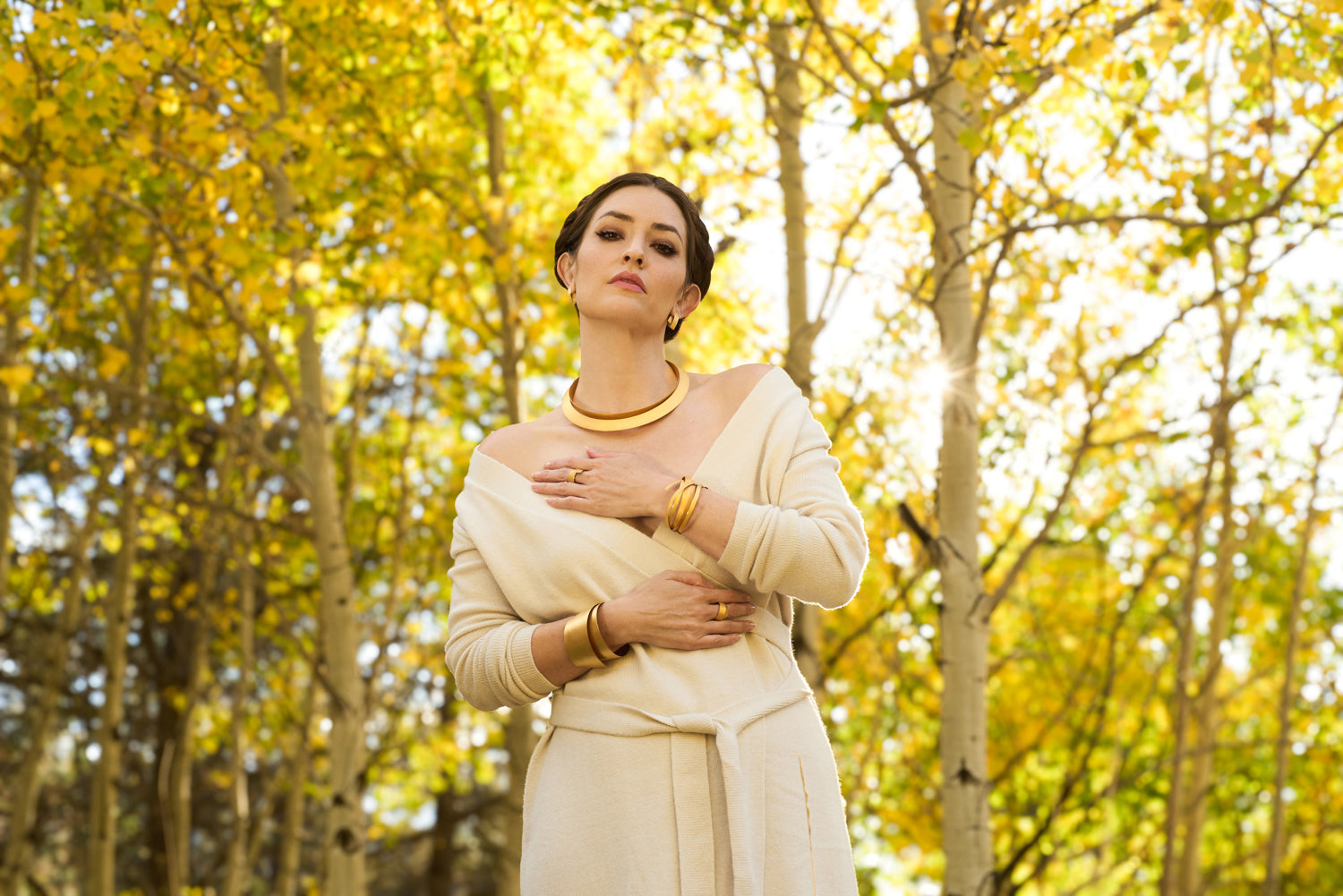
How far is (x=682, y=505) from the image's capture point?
73.2 inches

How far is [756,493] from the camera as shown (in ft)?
6.62

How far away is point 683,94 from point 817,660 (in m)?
3.55

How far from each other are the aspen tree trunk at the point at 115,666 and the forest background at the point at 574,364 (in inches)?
1.4

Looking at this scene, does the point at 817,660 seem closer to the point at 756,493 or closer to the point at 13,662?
the point at 756,493

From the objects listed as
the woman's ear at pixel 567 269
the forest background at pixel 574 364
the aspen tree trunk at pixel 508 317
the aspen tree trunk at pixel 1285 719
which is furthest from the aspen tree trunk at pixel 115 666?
the aspen tree trunk at pixel 1285 719

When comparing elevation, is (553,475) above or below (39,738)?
above

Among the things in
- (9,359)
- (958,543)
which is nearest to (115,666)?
(9,359)

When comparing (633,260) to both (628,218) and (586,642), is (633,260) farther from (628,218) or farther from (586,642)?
(586,642)

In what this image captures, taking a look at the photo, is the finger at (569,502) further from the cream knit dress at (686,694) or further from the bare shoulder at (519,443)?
the bare shoulder at (519,443)

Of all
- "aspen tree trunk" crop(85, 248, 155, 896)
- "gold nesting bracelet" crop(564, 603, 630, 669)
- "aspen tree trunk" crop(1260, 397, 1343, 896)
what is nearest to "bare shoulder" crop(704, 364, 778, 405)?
"gold nesting bracelet" crop(564, 603, 630, 669)

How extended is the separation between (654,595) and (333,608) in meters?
3.87

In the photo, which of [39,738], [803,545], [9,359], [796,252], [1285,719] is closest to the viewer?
[803,545]

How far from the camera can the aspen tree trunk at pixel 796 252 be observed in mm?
5070

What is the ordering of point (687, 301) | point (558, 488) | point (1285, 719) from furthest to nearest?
point (1285, 719) → point (687, 301) → point (558, 488)
